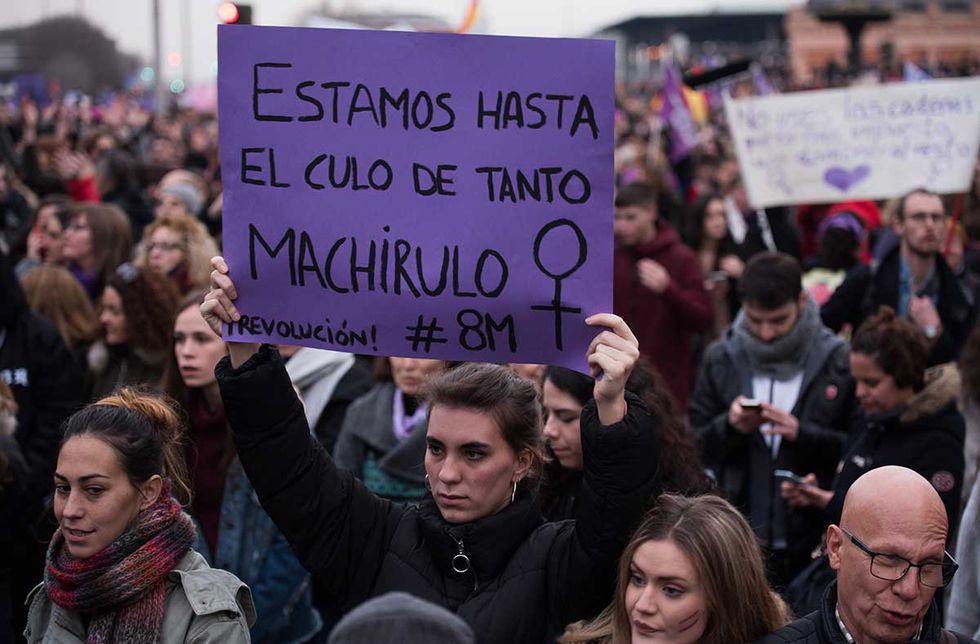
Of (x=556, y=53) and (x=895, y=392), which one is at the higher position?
(x=556, y=53)

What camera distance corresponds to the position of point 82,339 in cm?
661

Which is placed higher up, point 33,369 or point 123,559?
point 33,369

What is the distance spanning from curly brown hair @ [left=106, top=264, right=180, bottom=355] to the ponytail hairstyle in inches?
90.0

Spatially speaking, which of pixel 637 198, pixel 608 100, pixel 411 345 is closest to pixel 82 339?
pixel 637 198

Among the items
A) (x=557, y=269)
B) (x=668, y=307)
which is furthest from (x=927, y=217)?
(x=557, y=269)

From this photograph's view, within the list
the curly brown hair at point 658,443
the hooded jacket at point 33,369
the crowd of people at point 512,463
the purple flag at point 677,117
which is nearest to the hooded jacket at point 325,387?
the crowd of people at point 512,463

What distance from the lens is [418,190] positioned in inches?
135

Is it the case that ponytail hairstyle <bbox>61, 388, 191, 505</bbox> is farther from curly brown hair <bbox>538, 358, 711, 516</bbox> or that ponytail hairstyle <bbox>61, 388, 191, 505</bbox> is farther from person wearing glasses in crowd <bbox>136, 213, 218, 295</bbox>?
person wearing glasses in crowd <bbox>136, 213, 218, 295</bbox>

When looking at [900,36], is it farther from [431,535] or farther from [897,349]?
[431,535]

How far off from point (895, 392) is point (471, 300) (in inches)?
80.8

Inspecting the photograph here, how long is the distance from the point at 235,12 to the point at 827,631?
779 centimetres

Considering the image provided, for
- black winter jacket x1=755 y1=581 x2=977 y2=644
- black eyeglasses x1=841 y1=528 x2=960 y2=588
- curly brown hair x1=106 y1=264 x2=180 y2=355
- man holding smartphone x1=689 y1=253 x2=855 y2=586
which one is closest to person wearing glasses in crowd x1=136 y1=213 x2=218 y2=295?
curly brown hair x1=106 y1=264 x2=180 y2=355

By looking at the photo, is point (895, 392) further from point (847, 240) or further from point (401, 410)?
point (847, 240)

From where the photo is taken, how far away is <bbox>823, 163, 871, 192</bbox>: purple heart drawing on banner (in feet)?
28.0
